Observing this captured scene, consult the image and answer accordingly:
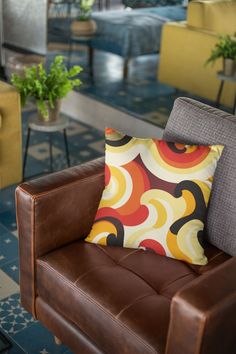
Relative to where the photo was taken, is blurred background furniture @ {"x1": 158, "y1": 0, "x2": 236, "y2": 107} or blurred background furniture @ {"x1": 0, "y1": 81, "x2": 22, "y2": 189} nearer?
blurred background furniture @ {"x1": 0, "y1": 81, "x2": 22, "y2": 189}

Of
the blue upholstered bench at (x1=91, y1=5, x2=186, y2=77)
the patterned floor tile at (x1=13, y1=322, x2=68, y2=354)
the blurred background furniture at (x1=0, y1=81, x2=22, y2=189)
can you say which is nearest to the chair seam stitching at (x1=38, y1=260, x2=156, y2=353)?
the patterned floor tile at (x1=13, y1=322, x2=68, y2=354)

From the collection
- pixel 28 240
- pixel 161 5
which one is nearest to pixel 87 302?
pixel 28 240

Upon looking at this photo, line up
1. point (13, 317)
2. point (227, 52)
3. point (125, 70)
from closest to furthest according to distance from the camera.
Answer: point (13, 317), point (227, 52), point (125, 70)

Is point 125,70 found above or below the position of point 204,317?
below

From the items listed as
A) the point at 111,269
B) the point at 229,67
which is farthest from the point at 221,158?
the point at 229,67

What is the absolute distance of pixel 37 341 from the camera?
6.45 feet

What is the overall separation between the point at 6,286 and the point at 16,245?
31 centimetres

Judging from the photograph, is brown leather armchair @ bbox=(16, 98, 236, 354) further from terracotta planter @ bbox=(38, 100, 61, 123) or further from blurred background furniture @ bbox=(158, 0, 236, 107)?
blurred background furniture @ bbox=(158, 0, 236, 107)

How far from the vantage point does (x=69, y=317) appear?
1.69m

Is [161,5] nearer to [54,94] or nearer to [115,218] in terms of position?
[54,94]

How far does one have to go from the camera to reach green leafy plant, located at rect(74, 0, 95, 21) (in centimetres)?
383

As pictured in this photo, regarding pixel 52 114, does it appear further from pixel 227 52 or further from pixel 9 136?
pixel 227 52

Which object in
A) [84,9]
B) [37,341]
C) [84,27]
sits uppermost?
[84,9]

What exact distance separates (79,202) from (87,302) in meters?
0.39
